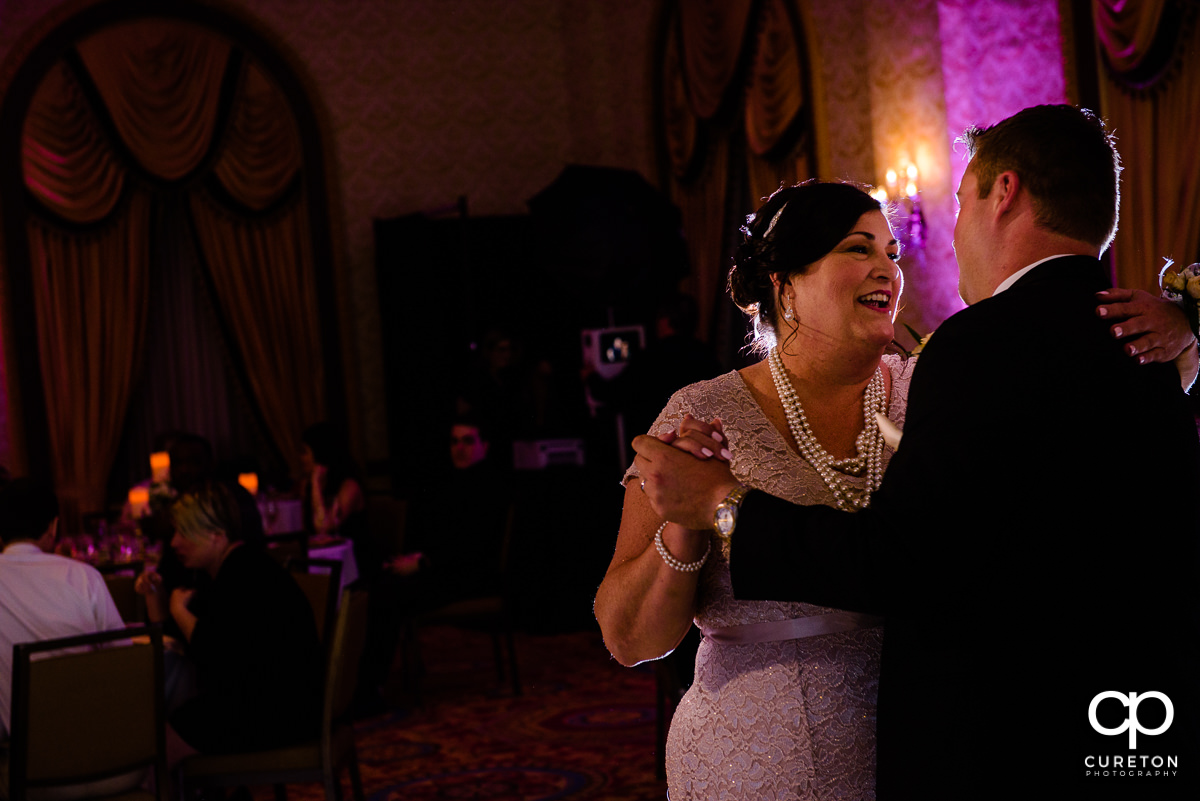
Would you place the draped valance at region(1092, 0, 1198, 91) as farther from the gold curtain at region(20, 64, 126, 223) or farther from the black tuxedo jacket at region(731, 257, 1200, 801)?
the gold curtain at region(20, 64, 126, 223)

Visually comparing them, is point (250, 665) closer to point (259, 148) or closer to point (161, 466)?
point (161, 466)

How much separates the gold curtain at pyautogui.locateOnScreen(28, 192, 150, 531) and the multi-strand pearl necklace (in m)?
7.66

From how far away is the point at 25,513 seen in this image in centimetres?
389

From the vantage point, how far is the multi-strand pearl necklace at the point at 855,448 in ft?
5.47

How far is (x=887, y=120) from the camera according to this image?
613 cm

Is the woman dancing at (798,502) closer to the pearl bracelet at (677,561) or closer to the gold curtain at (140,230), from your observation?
the pearl bracelet at (677,561)

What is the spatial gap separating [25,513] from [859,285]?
3.18 m

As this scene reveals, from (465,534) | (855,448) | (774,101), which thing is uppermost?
(774,101)

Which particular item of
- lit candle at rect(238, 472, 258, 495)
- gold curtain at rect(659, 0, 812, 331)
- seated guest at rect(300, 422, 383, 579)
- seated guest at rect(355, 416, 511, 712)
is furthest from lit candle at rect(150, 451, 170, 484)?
gold curtain at rect(659, 0, 812, 331)

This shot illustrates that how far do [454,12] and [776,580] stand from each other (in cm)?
868

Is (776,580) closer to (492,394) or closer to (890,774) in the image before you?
(890,774)

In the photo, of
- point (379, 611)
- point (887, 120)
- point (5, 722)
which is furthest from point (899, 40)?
point (5, 722)

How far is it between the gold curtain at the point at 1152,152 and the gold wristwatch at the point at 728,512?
3932 millimetres

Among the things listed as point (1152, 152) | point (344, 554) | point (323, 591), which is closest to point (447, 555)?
point (344, 554)
